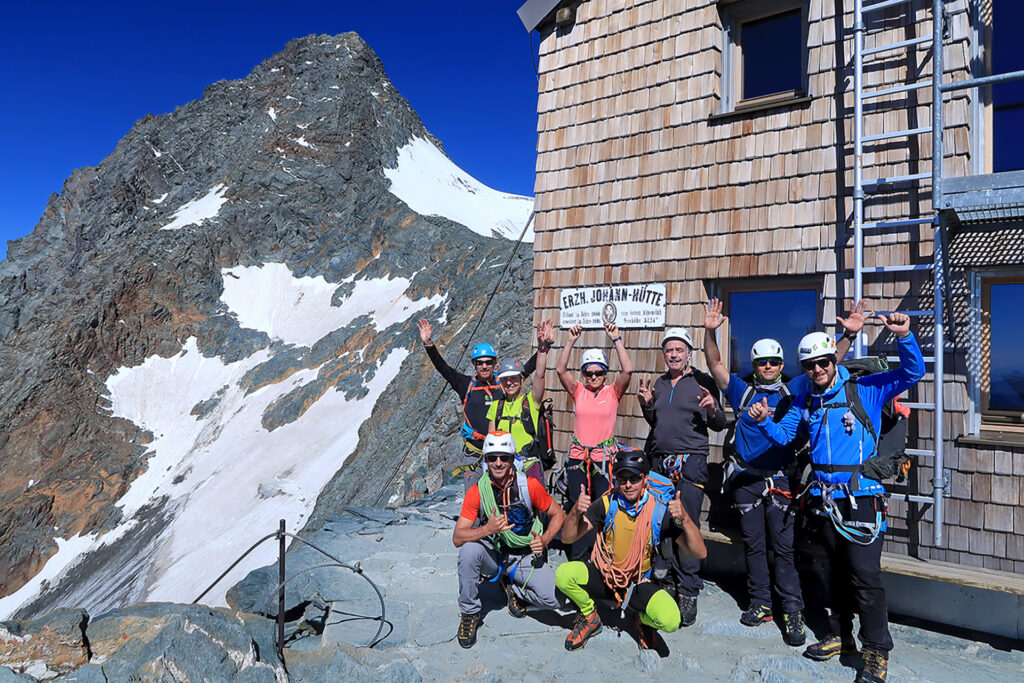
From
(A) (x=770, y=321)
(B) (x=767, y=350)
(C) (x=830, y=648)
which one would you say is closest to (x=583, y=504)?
(B) (x=767, y=350)

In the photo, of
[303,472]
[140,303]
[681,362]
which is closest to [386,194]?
[140,303]

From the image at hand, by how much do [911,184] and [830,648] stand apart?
3.91 meters

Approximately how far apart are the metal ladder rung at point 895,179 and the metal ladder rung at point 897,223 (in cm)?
34

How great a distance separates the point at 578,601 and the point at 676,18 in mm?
6083

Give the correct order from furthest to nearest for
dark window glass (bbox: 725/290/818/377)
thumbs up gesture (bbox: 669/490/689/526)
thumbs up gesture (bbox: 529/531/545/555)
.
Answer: dark window glass (bbox: 725/290/818/377)
thumbs up gesture (bbox: 529/531/545/555)
thumbs up gesture (bbox: 669/490/689/526)

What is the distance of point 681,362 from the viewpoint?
18.4 ft

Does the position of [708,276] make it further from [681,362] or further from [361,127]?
[361,127]

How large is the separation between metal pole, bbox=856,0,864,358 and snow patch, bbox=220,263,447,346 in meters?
24.0

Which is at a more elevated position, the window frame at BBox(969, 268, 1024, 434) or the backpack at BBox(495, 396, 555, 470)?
the window frame at BBox(969, 268, 1024, 434)

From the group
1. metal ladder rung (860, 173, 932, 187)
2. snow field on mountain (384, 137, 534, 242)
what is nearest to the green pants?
metal ladder rung (860, 173, 932, 187)

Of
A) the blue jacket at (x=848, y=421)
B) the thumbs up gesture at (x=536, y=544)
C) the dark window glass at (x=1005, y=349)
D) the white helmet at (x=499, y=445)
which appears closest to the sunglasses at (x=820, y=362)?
the blue jacket at (x=848, y=421)

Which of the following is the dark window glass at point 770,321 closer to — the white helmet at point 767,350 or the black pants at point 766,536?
the white helmet at point 767,350

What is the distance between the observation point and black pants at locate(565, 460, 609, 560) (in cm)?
580

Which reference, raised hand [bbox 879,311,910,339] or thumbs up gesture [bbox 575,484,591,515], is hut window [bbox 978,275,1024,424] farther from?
thumbs up gesture [bbox 575,484,591,515]
